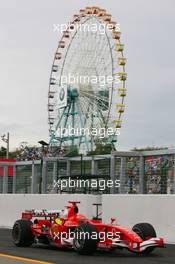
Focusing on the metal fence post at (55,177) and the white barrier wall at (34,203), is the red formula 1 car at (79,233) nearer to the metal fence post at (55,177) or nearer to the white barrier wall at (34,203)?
the white barrier wall at (34,203)

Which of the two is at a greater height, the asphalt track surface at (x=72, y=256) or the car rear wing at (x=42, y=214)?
the car rear wing at (x=42, y=214)

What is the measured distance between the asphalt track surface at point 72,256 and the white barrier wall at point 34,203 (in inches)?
213

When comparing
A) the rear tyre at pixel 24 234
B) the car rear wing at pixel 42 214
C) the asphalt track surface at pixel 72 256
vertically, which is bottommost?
the asphalt track surface at pixel 72 256

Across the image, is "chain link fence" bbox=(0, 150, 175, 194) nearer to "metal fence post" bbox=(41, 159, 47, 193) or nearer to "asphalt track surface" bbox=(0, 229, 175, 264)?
"metal fence post" bbox=(41, 159, 47, 193)

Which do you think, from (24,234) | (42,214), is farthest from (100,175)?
(24,234)

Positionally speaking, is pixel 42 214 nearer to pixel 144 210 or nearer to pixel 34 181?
pixel 144 210

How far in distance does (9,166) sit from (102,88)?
445 inches

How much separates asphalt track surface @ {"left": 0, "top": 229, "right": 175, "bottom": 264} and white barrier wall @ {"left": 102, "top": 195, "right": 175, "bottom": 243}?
2048 millimetres

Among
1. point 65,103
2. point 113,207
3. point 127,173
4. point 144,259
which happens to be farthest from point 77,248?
point 65,103

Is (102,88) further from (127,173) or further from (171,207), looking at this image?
(171,207)

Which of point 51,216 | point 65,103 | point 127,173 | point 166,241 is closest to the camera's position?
point 51,216

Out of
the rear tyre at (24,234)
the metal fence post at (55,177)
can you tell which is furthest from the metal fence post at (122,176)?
the rear tyre at (24,234)

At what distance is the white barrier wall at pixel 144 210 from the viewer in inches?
641

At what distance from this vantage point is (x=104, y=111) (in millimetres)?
36500
